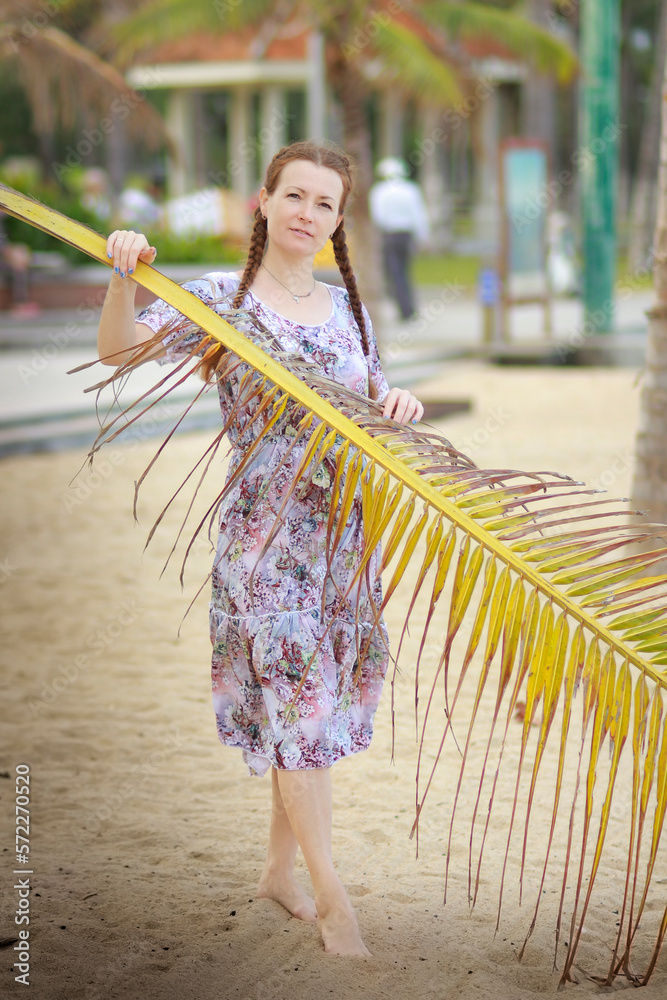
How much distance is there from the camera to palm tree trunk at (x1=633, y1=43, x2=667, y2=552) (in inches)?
203

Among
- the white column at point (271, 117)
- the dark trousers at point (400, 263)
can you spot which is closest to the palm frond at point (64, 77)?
the dark trousers at point (400, 263)

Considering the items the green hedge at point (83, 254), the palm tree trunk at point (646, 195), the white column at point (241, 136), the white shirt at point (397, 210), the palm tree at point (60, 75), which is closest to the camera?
the palm tree at point (60, 75)

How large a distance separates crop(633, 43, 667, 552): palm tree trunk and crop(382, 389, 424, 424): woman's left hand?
9.36ft

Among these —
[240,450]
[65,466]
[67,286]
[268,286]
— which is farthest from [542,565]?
[67,286]

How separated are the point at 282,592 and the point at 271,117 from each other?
26.2 m

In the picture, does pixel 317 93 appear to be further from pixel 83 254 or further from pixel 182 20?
pixel 182 20

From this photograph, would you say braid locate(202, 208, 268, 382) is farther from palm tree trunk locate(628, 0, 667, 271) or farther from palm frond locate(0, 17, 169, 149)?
palm tree trunk locate(628, 0, 667, 271)

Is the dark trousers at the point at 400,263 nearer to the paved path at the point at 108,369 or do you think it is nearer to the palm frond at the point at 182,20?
the paved path at the point at 108,369

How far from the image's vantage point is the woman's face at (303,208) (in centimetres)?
261

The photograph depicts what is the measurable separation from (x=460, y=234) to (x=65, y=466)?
30.3 metres

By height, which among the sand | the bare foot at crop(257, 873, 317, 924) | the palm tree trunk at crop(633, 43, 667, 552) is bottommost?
the sand

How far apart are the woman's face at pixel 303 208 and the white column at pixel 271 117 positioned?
24899mm

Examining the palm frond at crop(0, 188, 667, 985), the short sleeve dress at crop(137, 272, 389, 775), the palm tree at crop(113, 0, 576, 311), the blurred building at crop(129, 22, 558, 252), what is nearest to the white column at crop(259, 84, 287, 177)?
the blurred building at crop(129, 22, 558, 252)

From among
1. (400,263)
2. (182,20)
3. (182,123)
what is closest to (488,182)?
(182,123)
